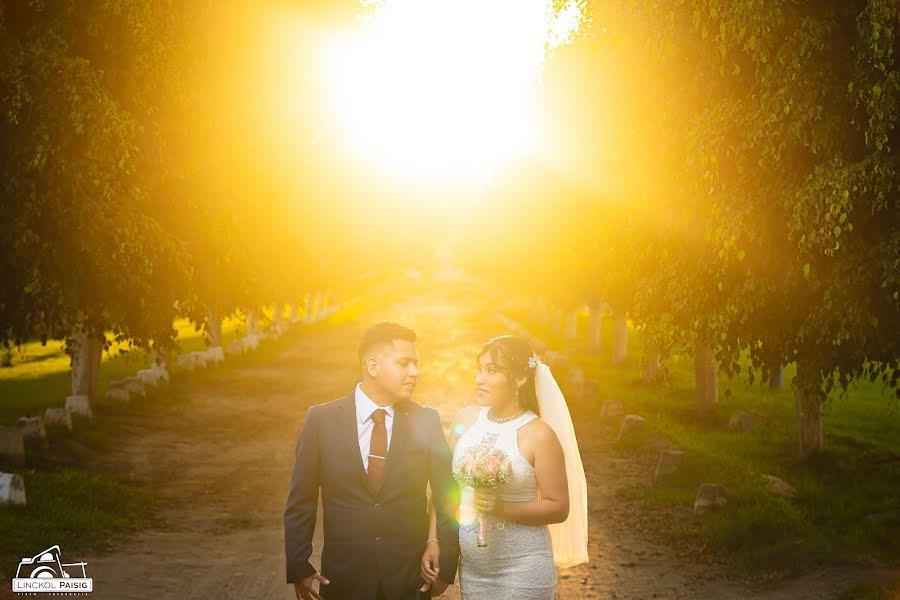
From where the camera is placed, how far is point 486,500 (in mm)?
5602

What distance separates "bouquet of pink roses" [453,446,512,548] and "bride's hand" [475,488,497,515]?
0.04m

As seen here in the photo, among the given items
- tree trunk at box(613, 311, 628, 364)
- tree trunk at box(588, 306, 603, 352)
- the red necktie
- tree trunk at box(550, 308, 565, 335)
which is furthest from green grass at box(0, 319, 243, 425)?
tree trunk at box(550, 308, 565, 335)

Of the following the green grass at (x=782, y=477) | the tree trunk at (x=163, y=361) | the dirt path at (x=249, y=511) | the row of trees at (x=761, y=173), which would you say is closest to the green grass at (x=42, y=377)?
the tree trunk at (x=163, y=361)

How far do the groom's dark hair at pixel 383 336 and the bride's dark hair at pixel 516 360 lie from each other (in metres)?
0.47

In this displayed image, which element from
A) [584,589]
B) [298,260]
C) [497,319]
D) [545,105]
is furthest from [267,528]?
[497,319]

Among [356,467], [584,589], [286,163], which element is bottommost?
[584,589]

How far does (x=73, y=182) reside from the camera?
13.5m

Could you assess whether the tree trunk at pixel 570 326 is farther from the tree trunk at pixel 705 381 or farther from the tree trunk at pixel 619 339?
the tree trunk at pixel 705 381

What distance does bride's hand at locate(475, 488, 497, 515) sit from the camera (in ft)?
18.3

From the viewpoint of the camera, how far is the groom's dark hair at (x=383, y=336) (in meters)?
5.28

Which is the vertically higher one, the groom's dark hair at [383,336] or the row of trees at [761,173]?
the row of trees at [761,173]

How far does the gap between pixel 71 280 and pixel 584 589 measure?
27.9ft

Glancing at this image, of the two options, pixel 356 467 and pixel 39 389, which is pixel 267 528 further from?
pixel 39 389

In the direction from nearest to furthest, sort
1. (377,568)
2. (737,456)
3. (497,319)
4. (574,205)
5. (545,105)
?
1. (377,568)
2. (737,456)
3. (574,205)
4. (545,105)
5. (497,319)
